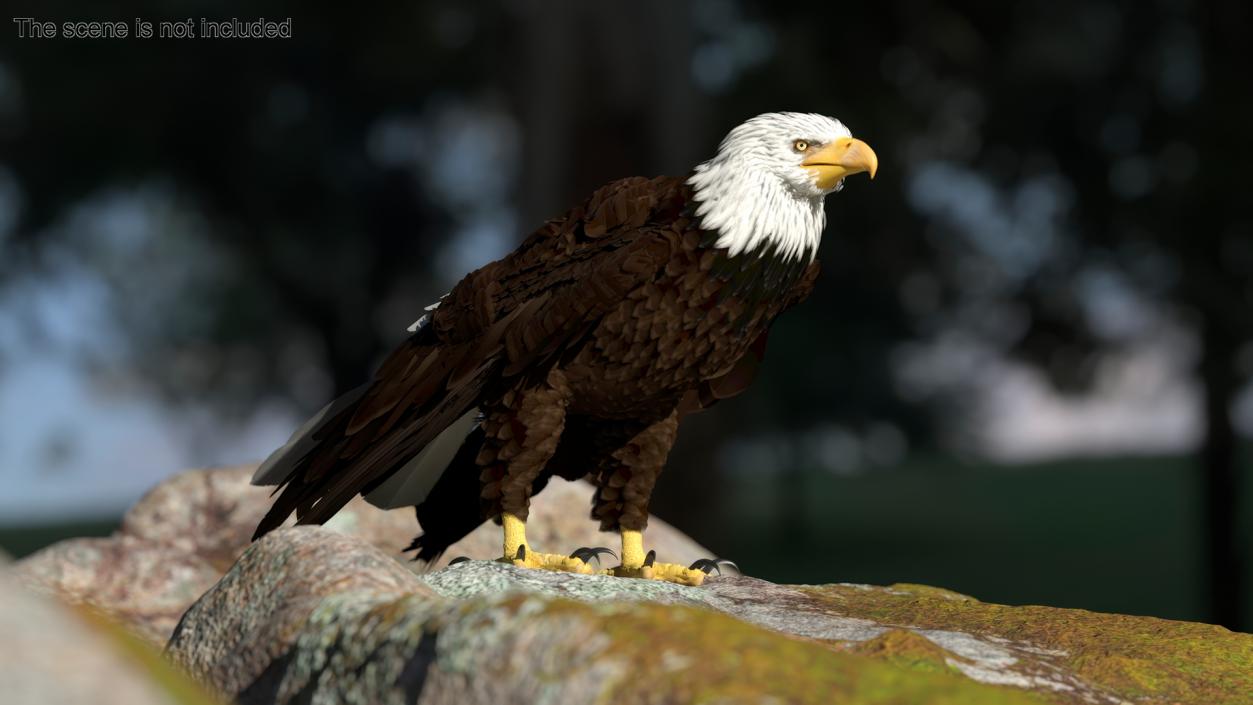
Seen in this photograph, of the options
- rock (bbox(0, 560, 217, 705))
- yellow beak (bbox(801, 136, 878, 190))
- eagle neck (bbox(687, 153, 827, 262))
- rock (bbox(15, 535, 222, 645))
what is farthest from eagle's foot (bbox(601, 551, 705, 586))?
rock (bbox(0, 560, 217, 705))

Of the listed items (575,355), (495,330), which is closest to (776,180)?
(575,355)

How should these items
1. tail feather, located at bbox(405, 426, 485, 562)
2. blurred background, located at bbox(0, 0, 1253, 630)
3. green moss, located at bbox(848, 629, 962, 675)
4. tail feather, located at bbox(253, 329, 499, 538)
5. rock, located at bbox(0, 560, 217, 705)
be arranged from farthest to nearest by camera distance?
blurred background, located at bbox(0, 0, 1253, 630) → tail feather, located at bbox(405, 426, 485, 562) → tail feather, located at bbox(253, 329, 499, 538) → green moss, located at bbox(848, 629, 962, 675) → rock, located at bbox(0, 560, 217, 705)

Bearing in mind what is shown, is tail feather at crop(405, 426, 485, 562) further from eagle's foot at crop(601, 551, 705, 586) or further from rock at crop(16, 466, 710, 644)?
rock at crop(16, 466, 710, 644)

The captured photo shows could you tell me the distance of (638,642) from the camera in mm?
2705

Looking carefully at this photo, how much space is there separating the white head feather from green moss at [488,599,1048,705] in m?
1.92

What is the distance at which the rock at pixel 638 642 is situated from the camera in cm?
267

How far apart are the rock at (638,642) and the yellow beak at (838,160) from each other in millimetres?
1432

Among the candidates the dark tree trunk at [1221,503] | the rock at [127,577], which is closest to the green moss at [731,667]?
the rock at [127,577]

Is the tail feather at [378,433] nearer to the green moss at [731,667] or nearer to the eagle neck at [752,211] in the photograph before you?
the eagle neck at [752,211]

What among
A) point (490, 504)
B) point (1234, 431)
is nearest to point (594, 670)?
point (490, 504)

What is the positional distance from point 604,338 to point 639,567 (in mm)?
976

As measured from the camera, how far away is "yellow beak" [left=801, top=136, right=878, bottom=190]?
4500mm

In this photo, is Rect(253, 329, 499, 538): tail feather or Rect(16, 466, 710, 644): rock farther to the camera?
Rect(16, 466, 710, 644): rock

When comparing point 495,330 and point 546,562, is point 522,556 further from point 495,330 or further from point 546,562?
point 495,330
